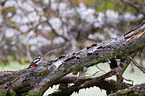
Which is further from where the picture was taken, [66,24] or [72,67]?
[66,24]

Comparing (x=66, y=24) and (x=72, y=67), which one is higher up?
(x=66, y=24)

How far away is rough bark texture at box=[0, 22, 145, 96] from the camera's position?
5.75 ft

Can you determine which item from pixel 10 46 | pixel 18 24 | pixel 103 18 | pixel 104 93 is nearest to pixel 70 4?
pixel 103 18

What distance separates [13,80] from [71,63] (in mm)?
484

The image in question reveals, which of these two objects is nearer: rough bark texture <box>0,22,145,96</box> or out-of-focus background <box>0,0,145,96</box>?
rough bark texture <box>0,22,145,96</box>

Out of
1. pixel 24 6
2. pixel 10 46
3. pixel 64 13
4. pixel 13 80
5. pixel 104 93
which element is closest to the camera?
pixel 13 80

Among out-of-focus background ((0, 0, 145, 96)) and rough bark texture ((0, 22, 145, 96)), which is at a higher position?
out-of-focus background ((0, 0, 145, 96))

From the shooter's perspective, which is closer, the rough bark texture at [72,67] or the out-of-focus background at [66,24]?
the rough bark texture at [72,67]

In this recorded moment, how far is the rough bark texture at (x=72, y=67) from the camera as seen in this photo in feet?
5.75

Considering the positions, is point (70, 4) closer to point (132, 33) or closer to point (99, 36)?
point (99, 36)

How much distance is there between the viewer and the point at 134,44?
1806mm

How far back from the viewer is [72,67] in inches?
70.4

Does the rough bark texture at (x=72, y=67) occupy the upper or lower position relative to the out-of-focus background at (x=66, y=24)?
lower

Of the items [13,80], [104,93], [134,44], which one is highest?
[134,44]
